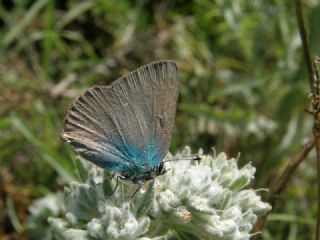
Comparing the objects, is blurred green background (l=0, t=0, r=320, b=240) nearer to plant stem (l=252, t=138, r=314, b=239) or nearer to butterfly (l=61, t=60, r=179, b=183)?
plant stem (l=252, t=138, r=314, b=239)

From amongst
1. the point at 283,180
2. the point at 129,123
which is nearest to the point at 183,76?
the point at 283,180

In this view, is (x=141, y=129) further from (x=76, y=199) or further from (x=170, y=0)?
(x=170, y=0)

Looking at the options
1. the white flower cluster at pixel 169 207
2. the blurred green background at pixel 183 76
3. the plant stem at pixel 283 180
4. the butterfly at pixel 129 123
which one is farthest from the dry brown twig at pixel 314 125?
the blurred green background at pixel 183 76

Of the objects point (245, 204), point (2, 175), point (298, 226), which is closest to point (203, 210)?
point (245, 204)

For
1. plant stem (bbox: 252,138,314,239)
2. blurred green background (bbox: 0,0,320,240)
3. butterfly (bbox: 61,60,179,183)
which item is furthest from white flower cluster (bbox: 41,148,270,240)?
blurred green background (bbox: 0,0,320,240)

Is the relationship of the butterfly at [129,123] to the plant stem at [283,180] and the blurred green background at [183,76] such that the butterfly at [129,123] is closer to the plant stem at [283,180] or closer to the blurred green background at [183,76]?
the plant stem at [283,180]
